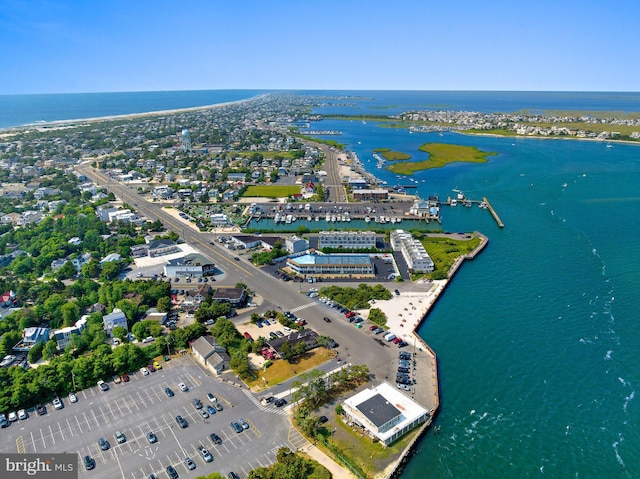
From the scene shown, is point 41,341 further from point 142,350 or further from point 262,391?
point 262,391

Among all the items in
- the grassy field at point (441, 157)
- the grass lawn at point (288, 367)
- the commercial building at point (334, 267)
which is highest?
the grassy field at point (441, 157)

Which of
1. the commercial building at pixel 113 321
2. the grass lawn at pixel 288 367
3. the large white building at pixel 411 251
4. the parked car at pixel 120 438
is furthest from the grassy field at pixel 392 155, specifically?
the parked car at pixel 120 438

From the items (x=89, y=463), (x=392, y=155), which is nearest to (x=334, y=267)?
(x=89, y=463)

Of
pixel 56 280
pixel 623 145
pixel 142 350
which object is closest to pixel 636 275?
pixel 142 350

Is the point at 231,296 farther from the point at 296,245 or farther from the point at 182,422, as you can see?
the point at 182,422

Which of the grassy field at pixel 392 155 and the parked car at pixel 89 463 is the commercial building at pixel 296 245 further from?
the grassy field at pixel 392 155
